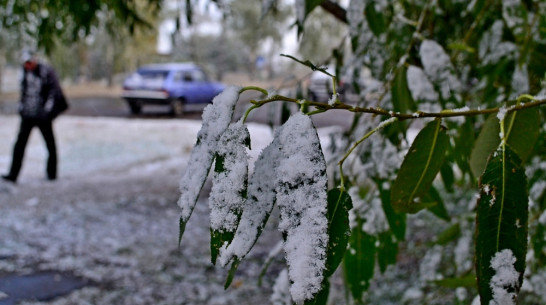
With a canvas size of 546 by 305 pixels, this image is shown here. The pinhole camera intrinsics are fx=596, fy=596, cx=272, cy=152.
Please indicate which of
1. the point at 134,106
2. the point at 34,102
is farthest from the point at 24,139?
the point at 134,106

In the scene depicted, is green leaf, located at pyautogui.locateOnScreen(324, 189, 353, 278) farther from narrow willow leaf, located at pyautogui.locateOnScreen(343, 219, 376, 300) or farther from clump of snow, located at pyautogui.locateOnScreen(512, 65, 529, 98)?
clump of snow, located at pyautogui.locateOnScreen(512, 65, 529, 98)

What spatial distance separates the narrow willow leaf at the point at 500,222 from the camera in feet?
1.88

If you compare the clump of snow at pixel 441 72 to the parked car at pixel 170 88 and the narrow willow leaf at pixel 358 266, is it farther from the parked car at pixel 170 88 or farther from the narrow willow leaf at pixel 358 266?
the parked car at pixel 170 88

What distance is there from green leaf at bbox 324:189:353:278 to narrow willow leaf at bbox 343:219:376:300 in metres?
0.50

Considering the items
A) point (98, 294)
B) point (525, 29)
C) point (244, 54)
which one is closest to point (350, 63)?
point (525, 29)

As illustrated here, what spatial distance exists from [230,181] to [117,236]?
306cm

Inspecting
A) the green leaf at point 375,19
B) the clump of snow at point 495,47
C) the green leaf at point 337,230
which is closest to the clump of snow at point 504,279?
the green leaf at point 337,230

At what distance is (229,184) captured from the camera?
563 millimetres

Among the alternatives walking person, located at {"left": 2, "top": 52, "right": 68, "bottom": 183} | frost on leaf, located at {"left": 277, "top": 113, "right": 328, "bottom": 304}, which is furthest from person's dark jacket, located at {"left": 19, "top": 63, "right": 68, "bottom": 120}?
frost on leaf, located at {"left": 277, "top": 113, "right": 328, "bottom": 304}

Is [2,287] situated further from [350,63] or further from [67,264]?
[350,63]

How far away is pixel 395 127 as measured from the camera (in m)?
1.17

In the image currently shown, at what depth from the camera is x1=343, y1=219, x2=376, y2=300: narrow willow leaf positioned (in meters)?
1.10

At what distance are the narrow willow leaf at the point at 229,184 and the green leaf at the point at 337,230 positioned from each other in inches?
4.0

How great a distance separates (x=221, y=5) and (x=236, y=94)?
5.79 ft
